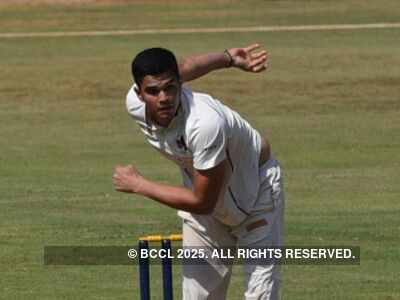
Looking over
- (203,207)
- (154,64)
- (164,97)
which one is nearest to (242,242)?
(203,207)

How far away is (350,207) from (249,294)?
26.0 ft

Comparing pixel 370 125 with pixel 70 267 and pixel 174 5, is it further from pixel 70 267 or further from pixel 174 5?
pixel 174 5

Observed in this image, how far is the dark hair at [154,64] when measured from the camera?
274 inches

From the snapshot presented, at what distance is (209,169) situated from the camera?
7.08 meters

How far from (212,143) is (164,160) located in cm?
1256

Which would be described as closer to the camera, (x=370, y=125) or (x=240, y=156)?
(x=240, y=156)

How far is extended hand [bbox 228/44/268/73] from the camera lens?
26.1 ft

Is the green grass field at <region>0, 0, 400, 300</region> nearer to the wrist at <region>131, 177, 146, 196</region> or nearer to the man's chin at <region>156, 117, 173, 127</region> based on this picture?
the wrist at <region>131, 177, 146, 196</region>

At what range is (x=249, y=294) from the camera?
25.1 feet

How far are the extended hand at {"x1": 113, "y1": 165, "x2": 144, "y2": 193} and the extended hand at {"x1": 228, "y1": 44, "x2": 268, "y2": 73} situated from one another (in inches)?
43.5

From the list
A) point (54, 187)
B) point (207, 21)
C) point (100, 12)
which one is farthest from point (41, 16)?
point (54, 187)

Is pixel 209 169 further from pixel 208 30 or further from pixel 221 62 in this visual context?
pixel 208 30

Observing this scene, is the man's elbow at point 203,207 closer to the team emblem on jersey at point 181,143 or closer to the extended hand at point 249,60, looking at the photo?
the team emblem on jersey at point 181,143

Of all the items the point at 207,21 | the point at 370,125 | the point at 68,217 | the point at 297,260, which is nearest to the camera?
the point at 297,260
